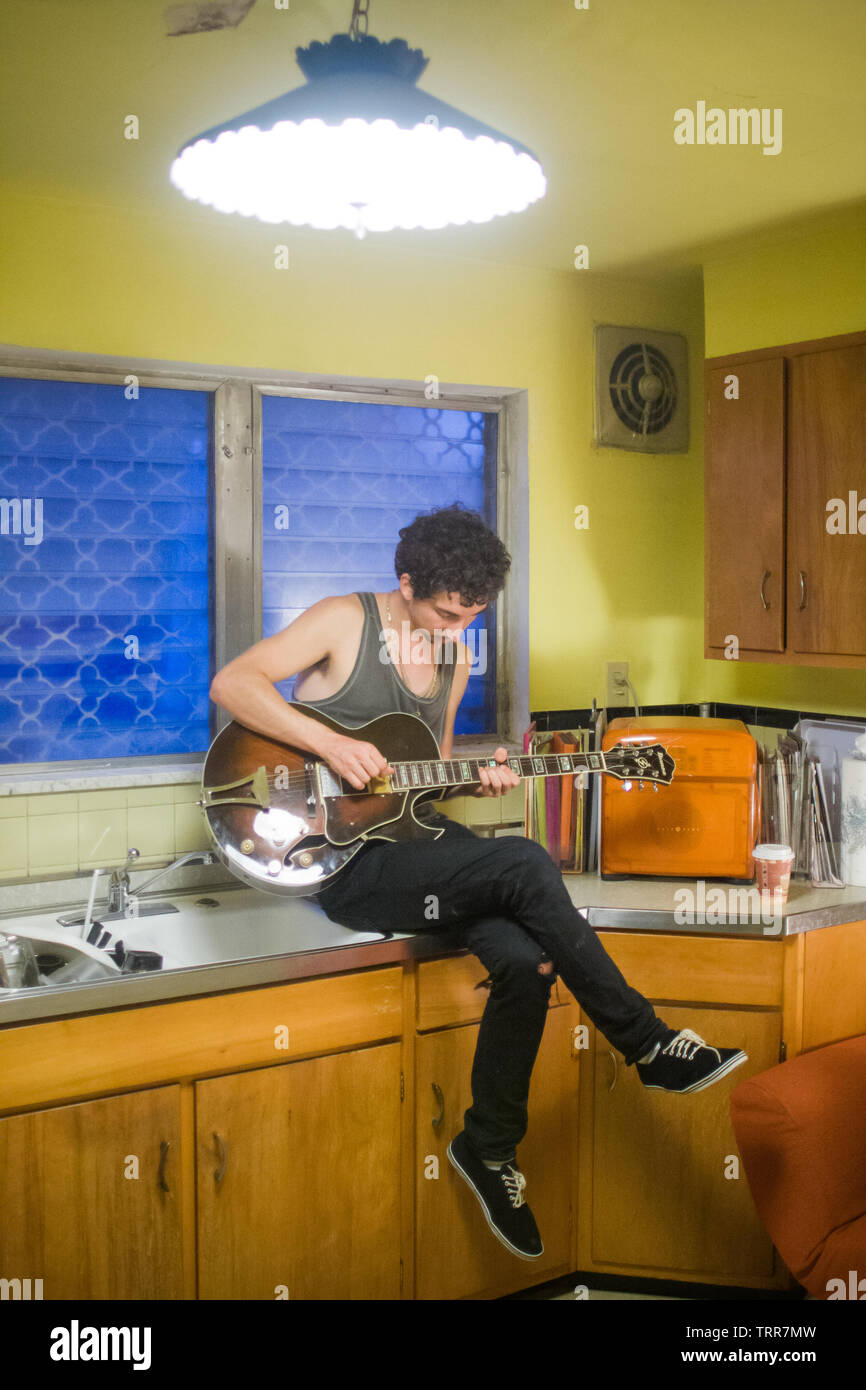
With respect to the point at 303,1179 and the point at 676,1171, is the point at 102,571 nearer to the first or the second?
the point at 303,1179

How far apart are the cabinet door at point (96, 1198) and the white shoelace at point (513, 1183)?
61 centimetres

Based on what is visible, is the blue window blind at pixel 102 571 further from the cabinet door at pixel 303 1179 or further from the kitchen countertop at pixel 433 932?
the cabinet door at pixel 303 1179

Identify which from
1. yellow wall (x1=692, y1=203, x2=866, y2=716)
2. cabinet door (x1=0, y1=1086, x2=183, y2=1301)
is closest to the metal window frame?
yellow wall (x1=692, y1=203, x2=866, y2=716)

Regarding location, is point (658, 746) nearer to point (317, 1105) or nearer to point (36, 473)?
point (317, 1105)

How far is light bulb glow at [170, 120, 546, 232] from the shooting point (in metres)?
1.51

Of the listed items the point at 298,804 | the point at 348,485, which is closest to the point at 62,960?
the point at 298,804

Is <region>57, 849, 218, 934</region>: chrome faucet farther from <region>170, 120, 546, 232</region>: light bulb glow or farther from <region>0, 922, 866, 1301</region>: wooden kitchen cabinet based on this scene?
<region>170, 120, 546, 232</region>: light bulb glow

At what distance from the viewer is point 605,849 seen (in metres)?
2.52

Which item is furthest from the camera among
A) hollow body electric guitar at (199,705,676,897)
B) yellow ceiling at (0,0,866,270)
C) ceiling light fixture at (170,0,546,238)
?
hollow body electric guitar at (199,705,676,897)

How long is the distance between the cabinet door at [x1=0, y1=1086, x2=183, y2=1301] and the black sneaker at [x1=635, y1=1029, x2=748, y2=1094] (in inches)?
34.9

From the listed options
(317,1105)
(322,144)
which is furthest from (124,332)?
(317,1105)

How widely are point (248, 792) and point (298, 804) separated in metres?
0.10
